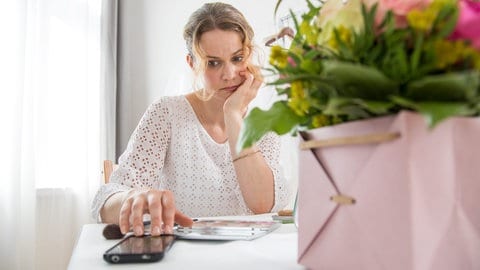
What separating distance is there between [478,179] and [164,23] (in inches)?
96.9

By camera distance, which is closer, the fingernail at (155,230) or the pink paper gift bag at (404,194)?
the pink paper gift bag at (404,194)

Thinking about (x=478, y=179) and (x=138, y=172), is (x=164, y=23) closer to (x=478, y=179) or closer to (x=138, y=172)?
(x=138, y=172)

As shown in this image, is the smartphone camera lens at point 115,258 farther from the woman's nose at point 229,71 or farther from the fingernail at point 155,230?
the woman's nose at point 229,71

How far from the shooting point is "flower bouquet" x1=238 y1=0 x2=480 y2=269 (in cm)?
32

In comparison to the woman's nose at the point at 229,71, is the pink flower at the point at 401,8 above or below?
below

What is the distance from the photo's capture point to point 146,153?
4.43 feet

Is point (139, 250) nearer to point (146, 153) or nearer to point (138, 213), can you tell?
point (138, 213)

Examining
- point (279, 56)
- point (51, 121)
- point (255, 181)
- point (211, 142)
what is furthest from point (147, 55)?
point (279, 56)

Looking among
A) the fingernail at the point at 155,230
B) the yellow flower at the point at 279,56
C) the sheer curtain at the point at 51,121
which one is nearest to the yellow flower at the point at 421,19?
the yellow flower at the point at 279,56

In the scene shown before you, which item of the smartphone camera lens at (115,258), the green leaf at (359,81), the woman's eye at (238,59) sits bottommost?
the smartphone camera lens at (115,258)

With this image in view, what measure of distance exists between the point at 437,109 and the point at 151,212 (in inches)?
18.1

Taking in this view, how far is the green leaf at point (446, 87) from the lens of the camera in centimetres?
30

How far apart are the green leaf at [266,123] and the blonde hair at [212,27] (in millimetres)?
951

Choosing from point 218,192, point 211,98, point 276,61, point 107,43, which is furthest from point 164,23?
point 276,61
